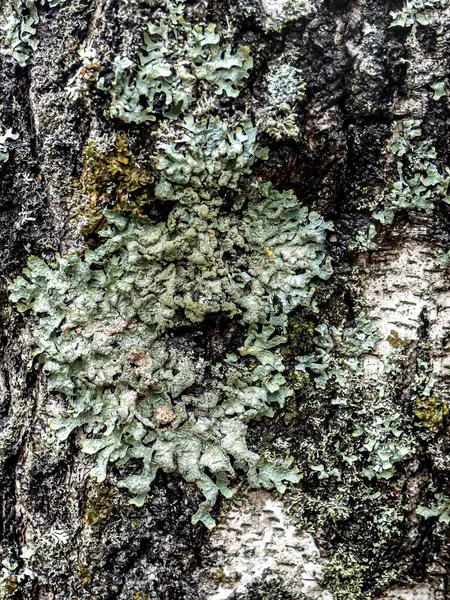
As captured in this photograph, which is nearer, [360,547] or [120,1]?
[120,1]

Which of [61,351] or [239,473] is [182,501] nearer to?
[239,473]

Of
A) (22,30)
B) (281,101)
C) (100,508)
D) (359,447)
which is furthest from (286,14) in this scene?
(100,508)

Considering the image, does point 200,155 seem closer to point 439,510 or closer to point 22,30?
point 22,30

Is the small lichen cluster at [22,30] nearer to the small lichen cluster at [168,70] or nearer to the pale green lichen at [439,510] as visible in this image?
the small lichen cluster at [168,70]

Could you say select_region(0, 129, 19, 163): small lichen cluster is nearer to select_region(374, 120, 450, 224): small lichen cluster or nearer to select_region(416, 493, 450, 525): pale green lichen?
select_region(374, 120, 450, 224): small lichen cluster

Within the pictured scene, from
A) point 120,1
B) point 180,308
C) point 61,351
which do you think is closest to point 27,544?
point 61,351

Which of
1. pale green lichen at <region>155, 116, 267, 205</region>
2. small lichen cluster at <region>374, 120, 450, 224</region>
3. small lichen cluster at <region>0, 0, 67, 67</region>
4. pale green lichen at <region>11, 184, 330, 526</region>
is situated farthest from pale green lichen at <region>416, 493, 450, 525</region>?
small lichen cluster at <region>0, 0, 67, 67</region>

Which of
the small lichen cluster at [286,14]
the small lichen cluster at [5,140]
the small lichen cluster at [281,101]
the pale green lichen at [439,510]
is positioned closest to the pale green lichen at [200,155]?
the small lichen cluster at [281,101]
